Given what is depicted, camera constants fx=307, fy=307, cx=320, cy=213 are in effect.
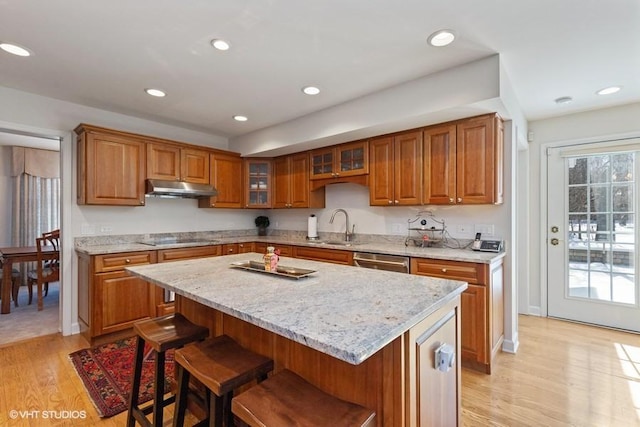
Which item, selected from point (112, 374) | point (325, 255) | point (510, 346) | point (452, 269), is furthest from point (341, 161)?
point (112, 374)

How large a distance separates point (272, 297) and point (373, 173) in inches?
95.5

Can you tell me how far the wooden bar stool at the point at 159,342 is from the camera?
5.16ft

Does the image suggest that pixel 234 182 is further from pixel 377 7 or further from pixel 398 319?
pixel 398 319

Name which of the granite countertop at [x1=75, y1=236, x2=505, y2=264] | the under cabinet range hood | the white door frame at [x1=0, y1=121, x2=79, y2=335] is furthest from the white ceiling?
the granite countertop at [x1=75, y1=236, x2=505, y2=264]

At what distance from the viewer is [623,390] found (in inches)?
88.1

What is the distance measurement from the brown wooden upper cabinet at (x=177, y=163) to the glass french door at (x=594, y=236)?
4416mm

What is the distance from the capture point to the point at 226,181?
4.45m

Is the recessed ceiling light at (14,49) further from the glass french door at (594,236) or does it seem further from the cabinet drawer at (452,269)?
the glass french door at (594,236)

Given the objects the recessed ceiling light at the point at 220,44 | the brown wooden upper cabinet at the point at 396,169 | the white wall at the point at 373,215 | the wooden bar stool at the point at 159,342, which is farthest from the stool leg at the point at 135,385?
the white wall at the point at 373,215

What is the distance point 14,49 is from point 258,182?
9.40ft

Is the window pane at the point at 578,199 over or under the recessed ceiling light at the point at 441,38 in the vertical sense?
under

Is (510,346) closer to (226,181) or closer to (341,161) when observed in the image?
(341,161)

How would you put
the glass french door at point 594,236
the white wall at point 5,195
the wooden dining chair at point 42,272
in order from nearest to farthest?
the glass french door at point 594,236, the wooden dining chair at point 42,272, the white wall at point 5,195

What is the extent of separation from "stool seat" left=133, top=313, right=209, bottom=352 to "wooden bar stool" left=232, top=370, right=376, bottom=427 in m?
0.67
